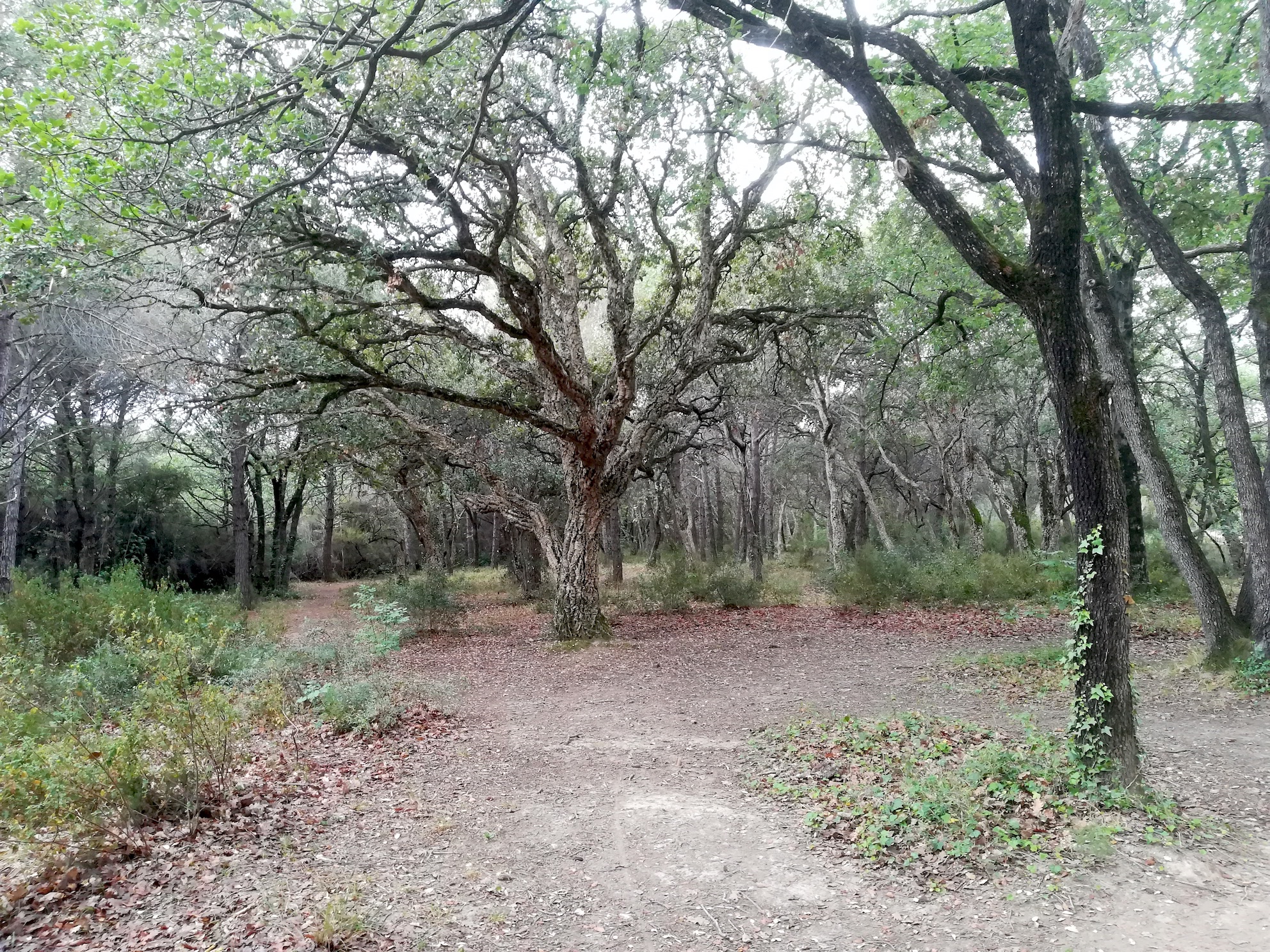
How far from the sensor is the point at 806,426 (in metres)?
25.3

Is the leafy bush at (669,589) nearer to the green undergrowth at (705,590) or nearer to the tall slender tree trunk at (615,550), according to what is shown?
the green undergrowth at (705,590)

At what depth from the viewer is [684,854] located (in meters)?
4.47

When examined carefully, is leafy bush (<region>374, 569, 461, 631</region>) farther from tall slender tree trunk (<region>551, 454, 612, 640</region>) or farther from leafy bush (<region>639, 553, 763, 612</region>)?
leafy bush (<region>639, 553, 763, 612</region>)

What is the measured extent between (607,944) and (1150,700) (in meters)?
6.76

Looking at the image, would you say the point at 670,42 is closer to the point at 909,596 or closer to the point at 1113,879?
the point at 1113,879

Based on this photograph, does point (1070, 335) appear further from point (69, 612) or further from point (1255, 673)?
point (69, 612)

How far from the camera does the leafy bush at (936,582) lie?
49.6ft

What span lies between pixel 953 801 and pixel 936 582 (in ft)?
39.5

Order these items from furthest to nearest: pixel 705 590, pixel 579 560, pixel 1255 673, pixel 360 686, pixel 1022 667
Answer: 1. pixel 705 590
2. pixel 579 560
3. pixel 1022 667
4. pixel 360 686
5. pixel 1255 673

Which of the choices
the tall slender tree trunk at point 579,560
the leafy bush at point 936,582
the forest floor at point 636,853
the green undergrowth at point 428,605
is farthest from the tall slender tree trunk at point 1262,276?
the green undergrowth at point 428,605

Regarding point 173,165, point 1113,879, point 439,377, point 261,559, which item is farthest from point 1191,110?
point 261,559

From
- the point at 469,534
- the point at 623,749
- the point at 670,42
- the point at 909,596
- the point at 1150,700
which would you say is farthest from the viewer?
the point at 469,534

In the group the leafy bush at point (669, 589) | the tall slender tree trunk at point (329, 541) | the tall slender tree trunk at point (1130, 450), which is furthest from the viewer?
the tall slender tree trunk at point (329, 541)

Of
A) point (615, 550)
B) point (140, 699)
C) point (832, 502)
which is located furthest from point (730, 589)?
point (140, 699)
